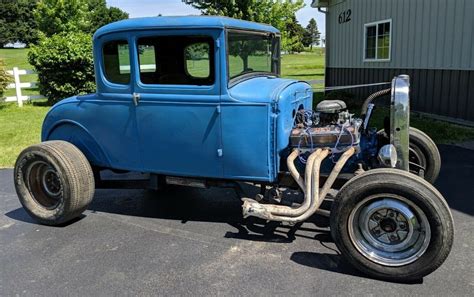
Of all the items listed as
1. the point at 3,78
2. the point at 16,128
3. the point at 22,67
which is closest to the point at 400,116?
the point at 16,128

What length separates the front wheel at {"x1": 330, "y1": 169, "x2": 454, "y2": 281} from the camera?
321 cm

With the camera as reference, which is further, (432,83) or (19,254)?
(432,83)

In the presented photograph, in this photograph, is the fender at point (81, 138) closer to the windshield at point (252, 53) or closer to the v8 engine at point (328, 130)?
the windshield at point (252, 53)

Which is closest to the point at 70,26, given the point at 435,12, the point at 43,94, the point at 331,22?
the point at 43,94

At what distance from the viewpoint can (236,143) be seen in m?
3.96

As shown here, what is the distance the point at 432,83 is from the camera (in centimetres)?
1024

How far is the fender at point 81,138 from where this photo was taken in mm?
4637

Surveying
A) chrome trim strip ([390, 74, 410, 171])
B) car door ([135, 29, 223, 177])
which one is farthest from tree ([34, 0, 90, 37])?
chrome trim strip ([390, 74, 410, 171])

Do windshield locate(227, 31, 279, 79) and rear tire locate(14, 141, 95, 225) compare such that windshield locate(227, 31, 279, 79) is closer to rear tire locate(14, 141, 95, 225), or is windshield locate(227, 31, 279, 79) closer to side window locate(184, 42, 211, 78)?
side window locate(184, 42, 211, 78)

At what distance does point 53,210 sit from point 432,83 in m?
8.82

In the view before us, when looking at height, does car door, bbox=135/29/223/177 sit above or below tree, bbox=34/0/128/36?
below

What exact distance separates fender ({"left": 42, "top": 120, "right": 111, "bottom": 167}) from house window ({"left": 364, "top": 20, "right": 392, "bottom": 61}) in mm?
9353

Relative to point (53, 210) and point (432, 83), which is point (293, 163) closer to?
point (53, 210)

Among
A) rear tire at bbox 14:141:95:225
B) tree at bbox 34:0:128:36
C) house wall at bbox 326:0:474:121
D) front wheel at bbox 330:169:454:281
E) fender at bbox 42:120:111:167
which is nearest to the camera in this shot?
front wheel at bbox 330:169:454:281
